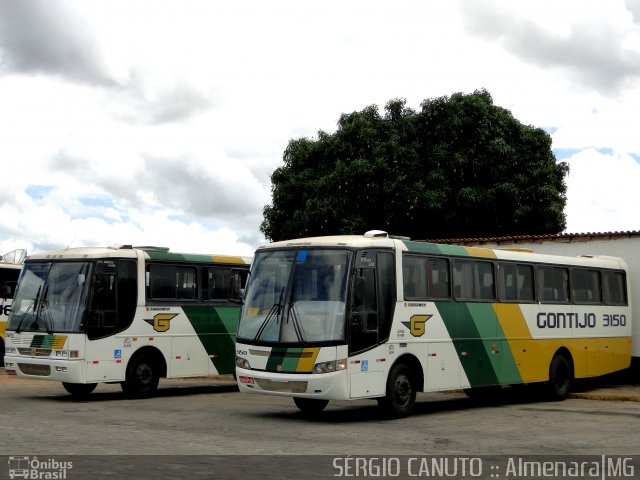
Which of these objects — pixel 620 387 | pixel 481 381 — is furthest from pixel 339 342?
pixel 620 387

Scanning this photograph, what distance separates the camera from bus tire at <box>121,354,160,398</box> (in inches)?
774

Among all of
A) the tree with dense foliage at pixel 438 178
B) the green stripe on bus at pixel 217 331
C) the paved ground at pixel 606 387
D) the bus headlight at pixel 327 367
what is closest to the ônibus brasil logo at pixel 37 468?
the bus headlight at pixel 327 367

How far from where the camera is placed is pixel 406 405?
1648 centimetres

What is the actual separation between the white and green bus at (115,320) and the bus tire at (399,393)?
19.3 ft

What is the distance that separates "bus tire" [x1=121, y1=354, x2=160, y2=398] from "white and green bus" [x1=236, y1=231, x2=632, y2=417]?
4132 millimetres

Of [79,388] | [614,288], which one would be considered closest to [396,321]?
[79,388]

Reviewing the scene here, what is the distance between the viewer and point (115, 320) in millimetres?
19297

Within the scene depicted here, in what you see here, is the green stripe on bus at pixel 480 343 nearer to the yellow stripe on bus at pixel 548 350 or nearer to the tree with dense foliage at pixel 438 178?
the yellow stripe on bus at pixel 548 350

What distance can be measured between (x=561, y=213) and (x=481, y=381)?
23.0 m

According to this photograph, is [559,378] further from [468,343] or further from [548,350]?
[468,343]

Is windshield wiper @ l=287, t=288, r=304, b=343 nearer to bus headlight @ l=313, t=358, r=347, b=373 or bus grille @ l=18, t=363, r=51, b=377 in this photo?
bus headlight @ l=313, t=358, r=347, b=373

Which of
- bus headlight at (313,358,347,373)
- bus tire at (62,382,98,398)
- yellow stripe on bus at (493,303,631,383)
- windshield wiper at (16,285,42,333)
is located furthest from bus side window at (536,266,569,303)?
windshield wiper at (16,285,42,333)

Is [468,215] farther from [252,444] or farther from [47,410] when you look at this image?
[252,444]

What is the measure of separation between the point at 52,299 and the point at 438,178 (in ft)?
76.1
